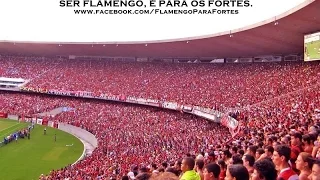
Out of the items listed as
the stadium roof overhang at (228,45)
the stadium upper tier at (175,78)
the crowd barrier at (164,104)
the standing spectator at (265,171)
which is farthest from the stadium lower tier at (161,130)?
the stadium roof overhang at (228,45)

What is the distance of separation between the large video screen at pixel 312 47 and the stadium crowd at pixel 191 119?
1728mm

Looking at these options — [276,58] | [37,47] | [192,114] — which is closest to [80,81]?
[37,47]

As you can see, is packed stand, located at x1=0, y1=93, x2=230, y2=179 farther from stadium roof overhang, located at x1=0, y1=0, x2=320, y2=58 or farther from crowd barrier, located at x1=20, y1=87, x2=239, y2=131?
stadium roof overhang, located at x1=0, y1=0, x2=320, y2=58

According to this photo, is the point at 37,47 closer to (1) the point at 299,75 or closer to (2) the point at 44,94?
(2) the point at 44,94

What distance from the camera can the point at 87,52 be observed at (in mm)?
47281

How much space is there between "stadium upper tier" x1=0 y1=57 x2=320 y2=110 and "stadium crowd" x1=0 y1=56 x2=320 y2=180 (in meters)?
0.12

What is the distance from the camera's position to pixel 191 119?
29656 mm

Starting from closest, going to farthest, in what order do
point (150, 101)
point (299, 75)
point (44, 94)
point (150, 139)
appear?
point (150, 139), point (299, 75), point (150, 101), point (44, 94)

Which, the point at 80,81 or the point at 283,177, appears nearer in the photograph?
the point at 283,177

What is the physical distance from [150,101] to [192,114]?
6267 millimetres

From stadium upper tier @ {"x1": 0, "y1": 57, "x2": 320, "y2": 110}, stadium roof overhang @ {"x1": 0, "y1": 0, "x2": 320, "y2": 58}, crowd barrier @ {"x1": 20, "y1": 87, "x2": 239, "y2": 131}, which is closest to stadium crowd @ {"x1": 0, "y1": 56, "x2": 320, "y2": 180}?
stadium upper tier @ {"x1": 0, "y1": 57, "x2": 320, "y2": 110}

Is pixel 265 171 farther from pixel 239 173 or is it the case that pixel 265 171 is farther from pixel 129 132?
pixel 129 132

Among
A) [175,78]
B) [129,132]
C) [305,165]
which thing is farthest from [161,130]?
[305,165]

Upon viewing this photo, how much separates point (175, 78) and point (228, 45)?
27.8 ft
